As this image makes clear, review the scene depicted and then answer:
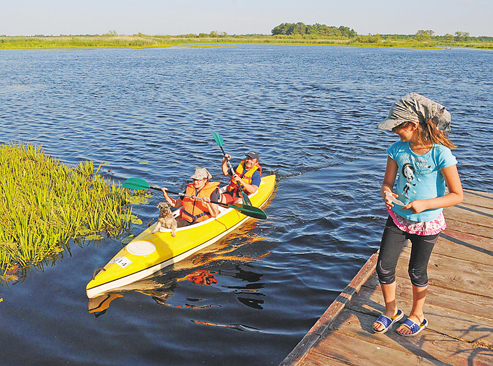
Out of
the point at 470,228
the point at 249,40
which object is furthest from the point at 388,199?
the point at 249,40

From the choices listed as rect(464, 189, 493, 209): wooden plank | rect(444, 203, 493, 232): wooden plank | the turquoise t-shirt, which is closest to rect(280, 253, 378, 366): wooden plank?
the turquoise t-shirt

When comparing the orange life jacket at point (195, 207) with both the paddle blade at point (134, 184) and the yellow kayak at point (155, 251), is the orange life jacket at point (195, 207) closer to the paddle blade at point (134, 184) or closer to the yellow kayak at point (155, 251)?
the yellow kayak at point (155, 251)

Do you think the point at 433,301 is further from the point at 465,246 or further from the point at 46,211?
the point at 46,211

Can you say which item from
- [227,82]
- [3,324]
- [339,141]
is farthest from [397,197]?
[227,82]

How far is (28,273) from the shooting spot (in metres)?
6.05

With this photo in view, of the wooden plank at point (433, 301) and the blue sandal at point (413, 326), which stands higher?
the blue sandal at point (413, 326)

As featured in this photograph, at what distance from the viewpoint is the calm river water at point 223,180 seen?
15.9ft

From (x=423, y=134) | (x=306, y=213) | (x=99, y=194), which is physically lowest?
(x=306, y=213)

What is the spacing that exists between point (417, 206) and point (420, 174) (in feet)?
0.96

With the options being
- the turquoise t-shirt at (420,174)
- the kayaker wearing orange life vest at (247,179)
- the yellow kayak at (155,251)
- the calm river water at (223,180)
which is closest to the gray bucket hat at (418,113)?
the turquoise t-shirt at (420,174)

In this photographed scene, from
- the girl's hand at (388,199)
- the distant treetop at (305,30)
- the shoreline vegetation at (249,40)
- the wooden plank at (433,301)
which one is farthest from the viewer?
the distant treetop at (305,30)

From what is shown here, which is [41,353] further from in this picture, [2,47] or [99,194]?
[2,47]

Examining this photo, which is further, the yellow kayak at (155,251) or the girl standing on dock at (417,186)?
the yellow kayak at (155,251)

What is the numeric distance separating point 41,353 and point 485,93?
2553 cm
